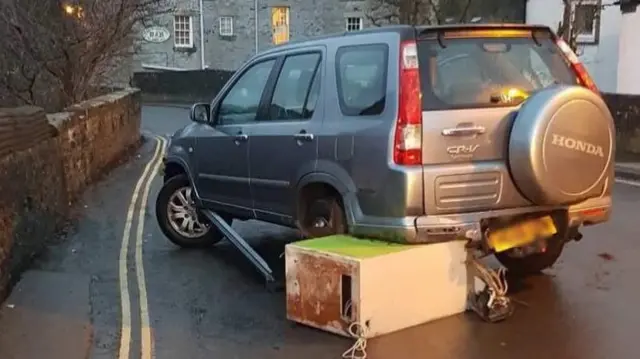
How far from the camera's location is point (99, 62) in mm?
21641

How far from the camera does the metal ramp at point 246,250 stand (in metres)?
8.01

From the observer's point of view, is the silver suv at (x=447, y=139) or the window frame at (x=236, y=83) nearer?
the silver suv at (x=447, y=139)

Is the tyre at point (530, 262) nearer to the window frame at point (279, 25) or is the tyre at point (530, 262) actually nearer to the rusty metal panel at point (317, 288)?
the rusty metal panel at point (317, 288)

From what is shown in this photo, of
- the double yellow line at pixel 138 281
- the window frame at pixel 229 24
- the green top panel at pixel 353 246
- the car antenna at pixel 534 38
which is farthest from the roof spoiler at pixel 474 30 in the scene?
the window frame at pixel 229 24

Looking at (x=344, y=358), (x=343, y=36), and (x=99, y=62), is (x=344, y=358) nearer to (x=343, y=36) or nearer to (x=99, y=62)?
(x=343, y=36)

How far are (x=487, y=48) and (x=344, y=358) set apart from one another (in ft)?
8.46

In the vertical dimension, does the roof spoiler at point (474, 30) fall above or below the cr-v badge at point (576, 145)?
above

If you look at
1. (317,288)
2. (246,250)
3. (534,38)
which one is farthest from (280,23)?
(317,288)

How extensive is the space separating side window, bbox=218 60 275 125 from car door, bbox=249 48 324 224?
22 cm

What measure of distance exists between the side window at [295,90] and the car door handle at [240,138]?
15.4 inches

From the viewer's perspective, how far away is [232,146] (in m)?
8.91

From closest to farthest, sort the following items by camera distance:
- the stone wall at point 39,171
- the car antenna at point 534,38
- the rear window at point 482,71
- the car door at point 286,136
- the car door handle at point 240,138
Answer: the rear window at point 482,71
the car antenna at point 534,38
the car door at point 286,136
the stone wall at point 39,171
the car door handle at point 240,138

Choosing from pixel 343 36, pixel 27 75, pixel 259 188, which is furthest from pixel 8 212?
pixel 27 75

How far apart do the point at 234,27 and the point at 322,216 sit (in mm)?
45396
